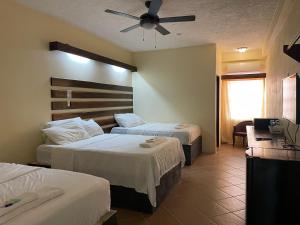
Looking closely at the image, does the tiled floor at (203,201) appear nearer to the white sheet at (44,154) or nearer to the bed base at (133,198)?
the bed base at (133,198)

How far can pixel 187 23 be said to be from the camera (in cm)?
400

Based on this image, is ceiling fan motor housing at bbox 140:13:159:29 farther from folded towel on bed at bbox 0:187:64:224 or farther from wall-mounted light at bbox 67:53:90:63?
folded towel on bed at bbox 0:187:64:224

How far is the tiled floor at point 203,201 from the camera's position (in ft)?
8.40

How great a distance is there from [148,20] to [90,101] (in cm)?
211

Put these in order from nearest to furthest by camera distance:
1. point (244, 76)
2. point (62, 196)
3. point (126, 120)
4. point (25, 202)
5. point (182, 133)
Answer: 1. point (25, 202)
2. point (62, 196)
3. point (182, 133)
4. point (126, 120)
5. point (244, 76)

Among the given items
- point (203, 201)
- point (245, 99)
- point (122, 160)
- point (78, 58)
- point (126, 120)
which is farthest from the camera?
point (245, 99)

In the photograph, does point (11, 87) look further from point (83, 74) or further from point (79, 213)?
point (79, 213)

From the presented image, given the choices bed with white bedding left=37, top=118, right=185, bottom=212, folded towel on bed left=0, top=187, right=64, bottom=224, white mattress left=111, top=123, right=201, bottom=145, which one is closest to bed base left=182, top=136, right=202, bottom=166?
white mattress left=111, top=123, right=201, bottom=145

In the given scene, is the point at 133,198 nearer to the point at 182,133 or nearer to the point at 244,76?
the point at 182,133

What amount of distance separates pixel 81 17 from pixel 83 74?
3.53 ft

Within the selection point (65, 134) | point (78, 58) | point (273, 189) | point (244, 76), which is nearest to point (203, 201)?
point (273, 189)

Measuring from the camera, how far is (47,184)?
180 centimetres

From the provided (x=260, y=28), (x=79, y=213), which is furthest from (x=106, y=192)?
(x=260, y=28)

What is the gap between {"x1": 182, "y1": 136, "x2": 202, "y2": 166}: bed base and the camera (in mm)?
4664
